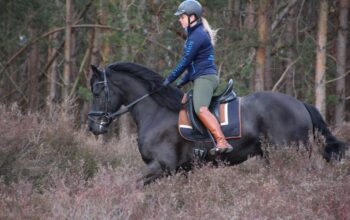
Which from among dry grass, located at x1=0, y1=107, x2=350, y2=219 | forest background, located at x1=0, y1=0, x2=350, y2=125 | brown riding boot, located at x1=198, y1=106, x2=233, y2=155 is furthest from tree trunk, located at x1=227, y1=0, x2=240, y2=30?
brown riding boot, located at x1=198, y1=106, x2=233, y2=155

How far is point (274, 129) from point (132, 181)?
2.30 meters

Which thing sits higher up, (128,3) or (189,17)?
(128,3)

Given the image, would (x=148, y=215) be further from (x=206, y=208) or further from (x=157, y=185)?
(x=157, y=185)

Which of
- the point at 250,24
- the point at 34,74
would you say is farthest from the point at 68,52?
the point at 34,74

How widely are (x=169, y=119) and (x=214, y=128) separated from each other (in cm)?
66

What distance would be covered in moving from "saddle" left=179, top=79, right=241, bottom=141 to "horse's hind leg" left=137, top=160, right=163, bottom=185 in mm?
488

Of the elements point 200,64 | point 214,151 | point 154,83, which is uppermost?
point 200,64

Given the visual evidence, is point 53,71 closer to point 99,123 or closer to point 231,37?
point 231,37

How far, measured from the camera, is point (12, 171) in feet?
27.4

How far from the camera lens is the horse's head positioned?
8.39m

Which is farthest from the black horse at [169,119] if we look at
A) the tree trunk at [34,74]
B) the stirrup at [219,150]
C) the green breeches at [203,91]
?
the tree trunk at [34,74]

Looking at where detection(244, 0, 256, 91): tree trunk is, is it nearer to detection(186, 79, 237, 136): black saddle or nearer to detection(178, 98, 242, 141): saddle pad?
detection(186, 79, 237, 136): black saddle

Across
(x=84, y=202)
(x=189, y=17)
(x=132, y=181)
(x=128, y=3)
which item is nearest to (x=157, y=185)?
(x=132, y=181)

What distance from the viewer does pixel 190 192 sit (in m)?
6.75
